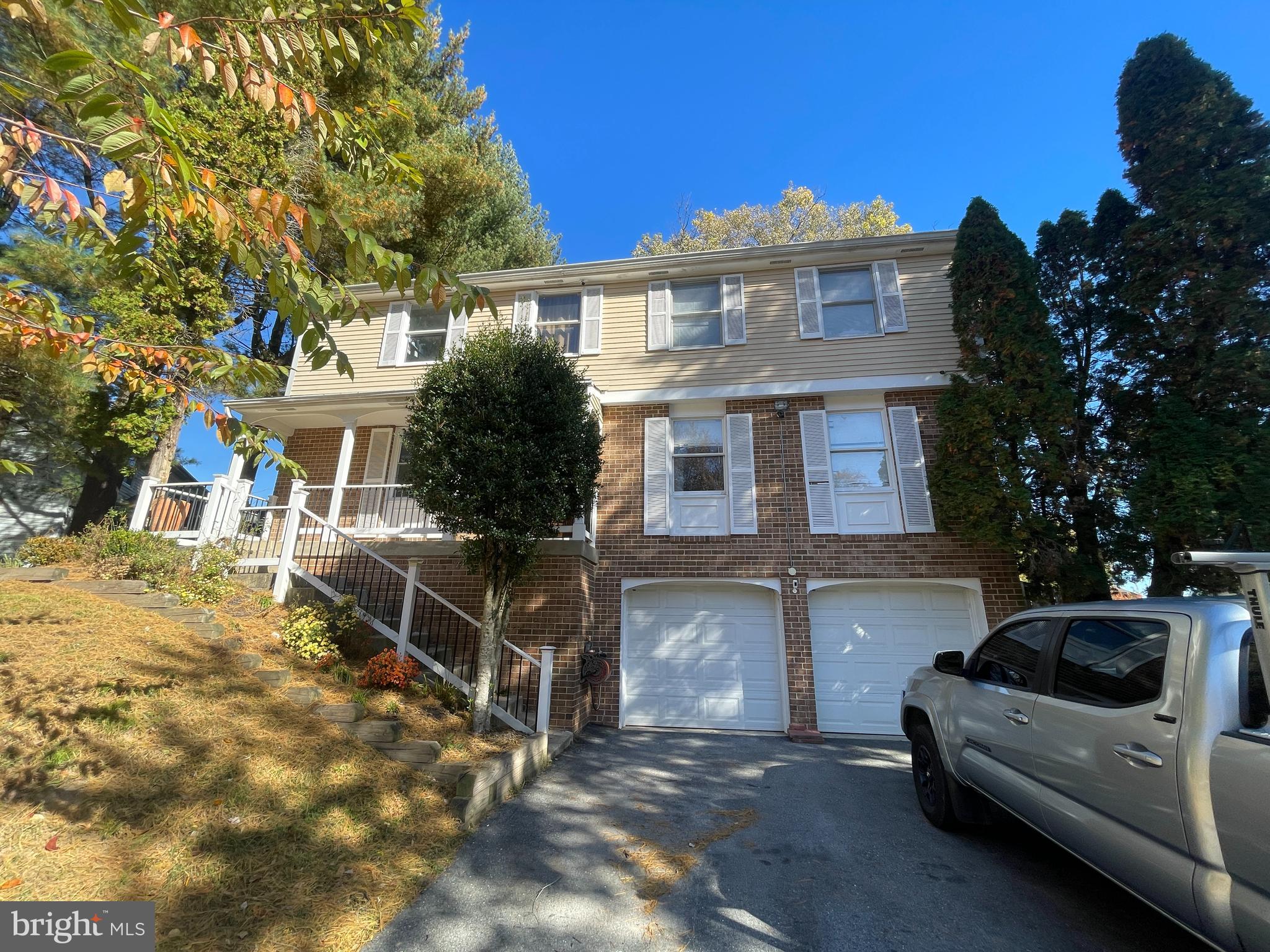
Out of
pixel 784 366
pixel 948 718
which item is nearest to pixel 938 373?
pixel 784 366

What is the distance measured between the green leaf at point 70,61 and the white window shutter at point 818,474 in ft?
28.8

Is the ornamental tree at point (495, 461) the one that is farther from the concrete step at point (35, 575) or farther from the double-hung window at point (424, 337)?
the concrete step at point (35, 575)

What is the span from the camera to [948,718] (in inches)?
166

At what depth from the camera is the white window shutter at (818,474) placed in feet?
29.2

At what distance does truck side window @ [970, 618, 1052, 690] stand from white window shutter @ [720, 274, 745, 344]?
23.4ft

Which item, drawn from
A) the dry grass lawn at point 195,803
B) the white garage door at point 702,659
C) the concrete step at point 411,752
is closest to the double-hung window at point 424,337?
the white garage door at point 702,659

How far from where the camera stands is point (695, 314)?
415 inches

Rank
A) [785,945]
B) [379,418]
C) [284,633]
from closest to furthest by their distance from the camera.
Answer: [785,945] → [284,633] → [379,418]

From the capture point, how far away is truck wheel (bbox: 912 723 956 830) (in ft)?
13.9

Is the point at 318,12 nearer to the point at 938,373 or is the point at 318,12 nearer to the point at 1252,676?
the point at 1252,676

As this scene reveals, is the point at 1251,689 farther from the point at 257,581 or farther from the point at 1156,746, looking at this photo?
the point at 257,581

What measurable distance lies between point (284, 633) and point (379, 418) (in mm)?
5274

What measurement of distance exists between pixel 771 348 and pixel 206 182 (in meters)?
8.96

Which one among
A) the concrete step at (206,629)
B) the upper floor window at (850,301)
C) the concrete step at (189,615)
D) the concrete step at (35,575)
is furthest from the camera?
the upper floor window at (850,301)
